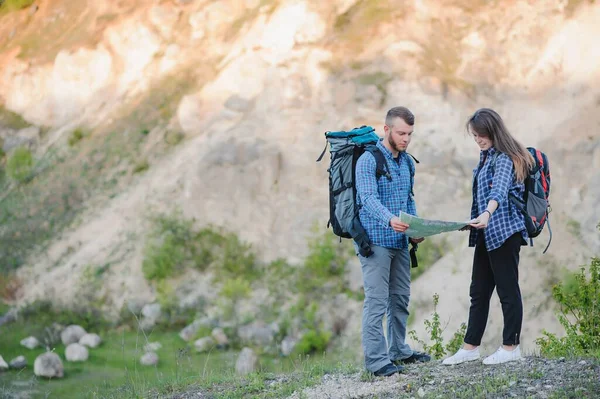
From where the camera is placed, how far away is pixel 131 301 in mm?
12984

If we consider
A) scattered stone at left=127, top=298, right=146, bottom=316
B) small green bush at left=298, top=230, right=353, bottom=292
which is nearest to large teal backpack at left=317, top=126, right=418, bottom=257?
small green bush at left=298, top=230, right=353, bottom=292

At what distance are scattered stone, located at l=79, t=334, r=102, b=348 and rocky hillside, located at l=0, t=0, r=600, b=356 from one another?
0.96 meters

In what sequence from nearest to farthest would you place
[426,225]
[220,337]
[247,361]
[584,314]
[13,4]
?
[426,225] → [584,314] → [247,361] → [220,337] → [13,4]

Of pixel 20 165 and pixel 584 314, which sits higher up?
pixel 20 165

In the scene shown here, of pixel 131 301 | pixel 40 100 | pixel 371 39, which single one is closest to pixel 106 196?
pixel 131 301

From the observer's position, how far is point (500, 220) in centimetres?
458

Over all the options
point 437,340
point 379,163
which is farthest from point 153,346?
point 379,163

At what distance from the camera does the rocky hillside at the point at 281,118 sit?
12523 millimetres

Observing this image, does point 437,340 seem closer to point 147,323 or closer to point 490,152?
point 490,152

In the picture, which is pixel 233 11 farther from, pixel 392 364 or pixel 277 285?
pixel 392 364

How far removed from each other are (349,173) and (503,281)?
1154 millimetres

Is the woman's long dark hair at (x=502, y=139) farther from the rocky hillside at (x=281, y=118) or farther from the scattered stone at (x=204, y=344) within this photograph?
the scattered stone at (x=204, y=344)

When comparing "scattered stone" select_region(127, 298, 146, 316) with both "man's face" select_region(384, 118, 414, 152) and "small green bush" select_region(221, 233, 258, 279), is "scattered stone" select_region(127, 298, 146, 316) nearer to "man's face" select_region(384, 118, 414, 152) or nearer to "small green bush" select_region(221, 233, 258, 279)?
"small green bush" select_region(221, 233, 258, 279)

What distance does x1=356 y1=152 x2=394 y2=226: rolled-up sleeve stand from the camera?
15.0ft
